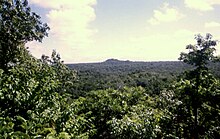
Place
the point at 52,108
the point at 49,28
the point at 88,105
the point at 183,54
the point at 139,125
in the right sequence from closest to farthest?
the point at 52,108
the point at 139,125
the point at 183,54
the point at 49,28
the point at 88,105

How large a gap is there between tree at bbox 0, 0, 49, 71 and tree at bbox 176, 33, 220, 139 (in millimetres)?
9336

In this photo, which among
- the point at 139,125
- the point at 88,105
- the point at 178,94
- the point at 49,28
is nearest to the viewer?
the point at 139,125

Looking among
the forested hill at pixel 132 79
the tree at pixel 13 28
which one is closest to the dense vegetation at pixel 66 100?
the tree at pixel 13 28

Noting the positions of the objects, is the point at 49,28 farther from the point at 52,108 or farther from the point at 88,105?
the point at 52,108

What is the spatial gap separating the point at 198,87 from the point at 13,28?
1099 cm

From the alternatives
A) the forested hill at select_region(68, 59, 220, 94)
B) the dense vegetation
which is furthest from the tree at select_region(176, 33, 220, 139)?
the forested hill at select_region(68, 59, 220, 94)

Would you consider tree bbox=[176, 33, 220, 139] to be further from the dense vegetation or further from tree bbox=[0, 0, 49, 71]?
tree bbox=[0, 0, 49, 71]

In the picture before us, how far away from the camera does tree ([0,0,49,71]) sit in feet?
61.8

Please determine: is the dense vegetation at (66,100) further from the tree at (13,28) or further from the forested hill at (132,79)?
the forested hill at (132,79)

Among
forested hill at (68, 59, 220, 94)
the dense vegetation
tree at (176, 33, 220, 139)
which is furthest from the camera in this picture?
forested hill at (68, 59, 220, 94)

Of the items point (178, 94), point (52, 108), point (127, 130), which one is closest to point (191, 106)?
point (178, 94)

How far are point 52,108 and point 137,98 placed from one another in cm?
2052

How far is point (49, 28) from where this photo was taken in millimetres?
21047

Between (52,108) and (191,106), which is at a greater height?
(52,108)
